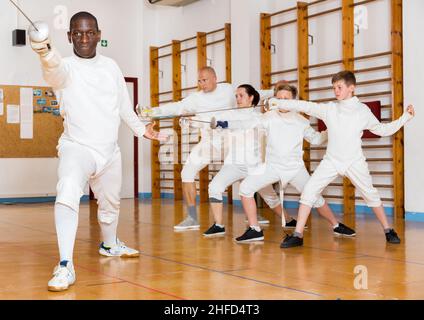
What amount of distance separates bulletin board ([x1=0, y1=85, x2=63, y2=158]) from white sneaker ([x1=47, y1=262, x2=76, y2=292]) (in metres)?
6.85

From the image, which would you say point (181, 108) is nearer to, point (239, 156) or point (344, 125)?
point (239, 156)

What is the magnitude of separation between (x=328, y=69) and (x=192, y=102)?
2637mm

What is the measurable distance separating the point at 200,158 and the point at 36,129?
496cm

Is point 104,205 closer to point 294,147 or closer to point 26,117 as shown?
point 294,147

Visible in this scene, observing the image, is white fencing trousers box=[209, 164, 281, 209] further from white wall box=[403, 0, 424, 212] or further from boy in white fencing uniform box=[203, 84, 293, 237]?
white wall box=[403, 0, 424, 212]

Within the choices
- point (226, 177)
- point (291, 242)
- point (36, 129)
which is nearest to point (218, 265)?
point (291, 242)

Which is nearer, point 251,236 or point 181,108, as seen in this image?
point 251,236

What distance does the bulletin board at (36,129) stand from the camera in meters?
9.28

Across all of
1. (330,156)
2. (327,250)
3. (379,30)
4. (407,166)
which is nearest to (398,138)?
(407,166)

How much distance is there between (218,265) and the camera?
350cm

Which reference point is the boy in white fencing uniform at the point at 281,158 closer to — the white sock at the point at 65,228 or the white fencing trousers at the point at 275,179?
the white fencing trousers at the point at 275,179

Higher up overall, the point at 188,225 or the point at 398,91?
the point at 398,91

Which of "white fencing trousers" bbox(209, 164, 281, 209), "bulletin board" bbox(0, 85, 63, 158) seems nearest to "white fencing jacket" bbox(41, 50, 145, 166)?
"white fencing trousers" bbox(209, 164, 281, 209)

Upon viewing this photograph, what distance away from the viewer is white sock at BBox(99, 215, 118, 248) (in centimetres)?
376
